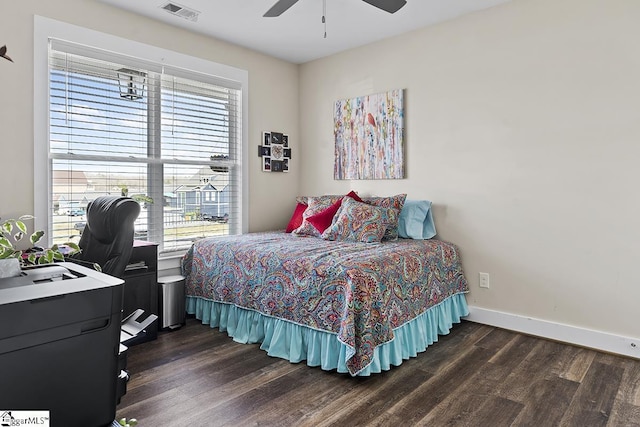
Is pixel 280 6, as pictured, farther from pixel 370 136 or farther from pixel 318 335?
pixel 318 335

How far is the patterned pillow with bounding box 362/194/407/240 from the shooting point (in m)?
3.50

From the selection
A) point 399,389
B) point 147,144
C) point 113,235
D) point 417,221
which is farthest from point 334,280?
point 147,144

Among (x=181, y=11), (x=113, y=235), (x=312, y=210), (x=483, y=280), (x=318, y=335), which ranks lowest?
(x=318, y=335)

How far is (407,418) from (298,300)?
978 mm

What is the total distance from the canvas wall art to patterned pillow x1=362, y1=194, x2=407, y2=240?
1.12 ft

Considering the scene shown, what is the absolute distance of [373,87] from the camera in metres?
4.11

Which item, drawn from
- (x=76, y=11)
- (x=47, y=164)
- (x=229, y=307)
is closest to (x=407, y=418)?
(x=229, y=307)

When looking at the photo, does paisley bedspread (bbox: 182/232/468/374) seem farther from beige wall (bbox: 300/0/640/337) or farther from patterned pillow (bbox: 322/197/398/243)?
beige wall (bbox: 300/0/640/337)

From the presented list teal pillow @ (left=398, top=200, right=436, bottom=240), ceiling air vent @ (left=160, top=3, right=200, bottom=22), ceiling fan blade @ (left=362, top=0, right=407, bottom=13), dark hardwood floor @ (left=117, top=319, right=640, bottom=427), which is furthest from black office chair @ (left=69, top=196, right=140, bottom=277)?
teal pillow @ (left=398, top=200, right=436, bottom=240)

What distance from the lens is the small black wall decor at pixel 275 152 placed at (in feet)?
14.6

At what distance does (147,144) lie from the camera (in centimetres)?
356

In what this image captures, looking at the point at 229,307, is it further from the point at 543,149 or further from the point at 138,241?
the point at 543,149

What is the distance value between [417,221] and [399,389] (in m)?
1.63

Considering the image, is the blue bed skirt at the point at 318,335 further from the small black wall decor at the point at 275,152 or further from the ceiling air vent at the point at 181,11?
the ceiling air vent at the point at 181,11
